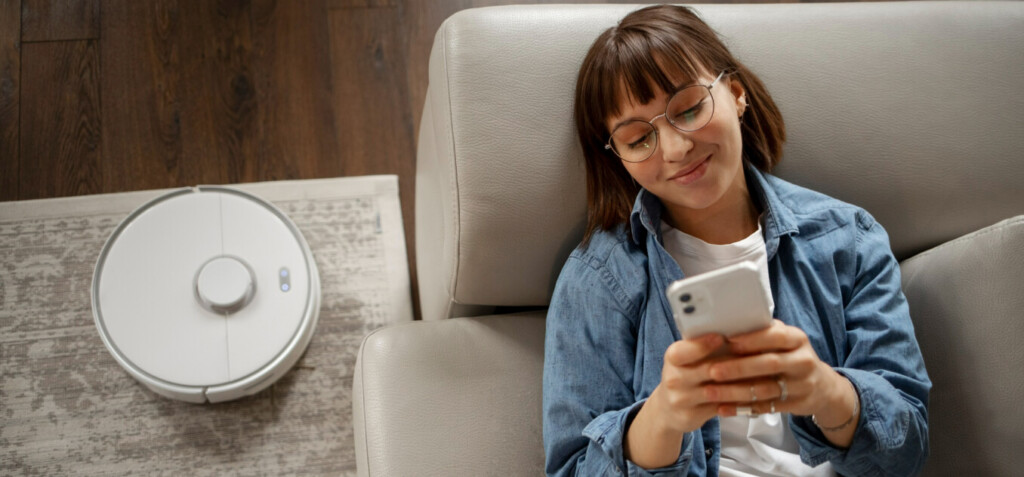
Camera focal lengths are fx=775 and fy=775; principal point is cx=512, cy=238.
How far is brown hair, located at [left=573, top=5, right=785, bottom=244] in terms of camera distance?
1014 millimetres

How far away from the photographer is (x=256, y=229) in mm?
1539

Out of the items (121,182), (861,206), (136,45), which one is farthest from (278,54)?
(861,206)

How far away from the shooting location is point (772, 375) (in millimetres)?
793

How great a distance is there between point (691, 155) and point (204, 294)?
37.2 inches

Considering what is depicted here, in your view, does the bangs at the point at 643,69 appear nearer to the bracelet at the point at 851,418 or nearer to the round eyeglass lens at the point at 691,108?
the round eyeglass lens at the point at 691,108

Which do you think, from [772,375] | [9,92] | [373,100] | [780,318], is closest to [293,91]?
[373,100]

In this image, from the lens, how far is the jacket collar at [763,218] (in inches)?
43.3

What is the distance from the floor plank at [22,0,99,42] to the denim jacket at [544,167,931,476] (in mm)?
1427

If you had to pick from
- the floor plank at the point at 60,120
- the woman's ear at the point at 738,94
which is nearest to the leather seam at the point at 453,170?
the woman's ear at the point at 738,94

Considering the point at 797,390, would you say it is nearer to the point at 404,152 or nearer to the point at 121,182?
the point at 404,152

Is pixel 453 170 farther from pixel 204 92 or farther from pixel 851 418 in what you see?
pixel 204 92

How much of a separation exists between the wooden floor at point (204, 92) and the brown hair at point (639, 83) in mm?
759

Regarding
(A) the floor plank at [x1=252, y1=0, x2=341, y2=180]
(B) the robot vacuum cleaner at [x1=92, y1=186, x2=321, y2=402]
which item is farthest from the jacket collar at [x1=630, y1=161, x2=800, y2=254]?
(A) the floor plank at [x1=252, y1=0, x2=341, y2=180]

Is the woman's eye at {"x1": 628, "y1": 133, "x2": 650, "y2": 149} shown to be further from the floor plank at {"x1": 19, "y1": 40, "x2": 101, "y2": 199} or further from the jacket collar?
the floor plank at {"x1": 19, "y1": 40, "x2": 101, "y2": 199}
